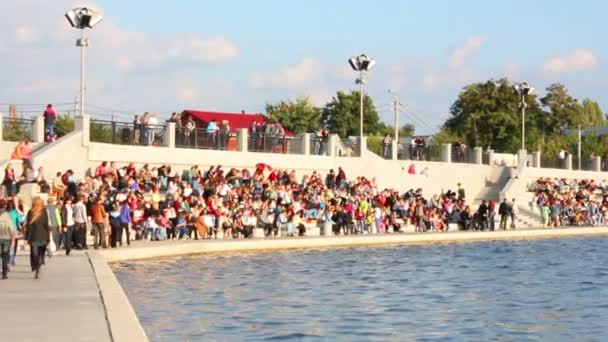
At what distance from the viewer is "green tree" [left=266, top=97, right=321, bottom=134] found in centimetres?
10831

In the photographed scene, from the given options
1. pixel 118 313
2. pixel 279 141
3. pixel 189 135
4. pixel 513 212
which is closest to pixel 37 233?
pixel 118 313

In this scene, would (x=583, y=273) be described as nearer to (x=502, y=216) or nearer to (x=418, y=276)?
(x=418, y=276)

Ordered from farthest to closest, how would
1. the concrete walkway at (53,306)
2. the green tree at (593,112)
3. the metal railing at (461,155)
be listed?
the green tree at (593,112)
the metal railing at (461,155)
the concrete walkway at (53,306)

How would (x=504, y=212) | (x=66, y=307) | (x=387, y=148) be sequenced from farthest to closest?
1. (x=387, y=148)
2. (x=504, y=212)
3. (x=66, y=307)

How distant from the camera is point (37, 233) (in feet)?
79.2

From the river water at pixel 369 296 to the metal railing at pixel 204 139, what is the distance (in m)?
12.0

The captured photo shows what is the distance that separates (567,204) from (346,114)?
49.9 metres

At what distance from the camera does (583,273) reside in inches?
1351

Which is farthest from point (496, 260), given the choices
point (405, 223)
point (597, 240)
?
→ point (597, 240)

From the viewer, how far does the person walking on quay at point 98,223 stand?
33.8 m

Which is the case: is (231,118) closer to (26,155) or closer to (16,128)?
(16,128)

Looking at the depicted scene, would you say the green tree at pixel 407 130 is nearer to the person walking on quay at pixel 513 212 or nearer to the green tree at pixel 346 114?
the green tree at pixel 346 114

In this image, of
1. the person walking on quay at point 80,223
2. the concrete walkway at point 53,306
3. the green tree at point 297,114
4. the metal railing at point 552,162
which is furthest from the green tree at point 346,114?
the concrete walkway at point 53,306

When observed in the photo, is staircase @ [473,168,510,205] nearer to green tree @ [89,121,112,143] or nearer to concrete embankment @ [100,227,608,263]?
concrete embankment @ [100,227,608,263]
